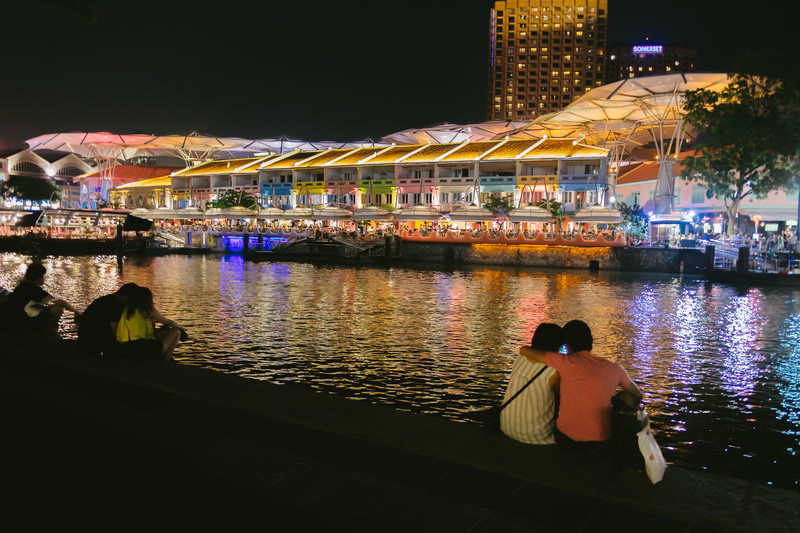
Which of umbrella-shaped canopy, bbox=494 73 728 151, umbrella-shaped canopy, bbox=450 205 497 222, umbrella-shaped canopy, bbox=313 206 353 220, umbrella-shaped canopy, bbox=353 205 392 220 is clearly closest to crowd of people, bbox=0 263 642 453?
umbrella-shaped canopy, bbox=450 205 497 222

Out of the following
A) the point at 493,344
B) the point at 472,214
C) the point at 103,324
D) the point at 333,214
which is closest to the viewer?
the point at 103,324

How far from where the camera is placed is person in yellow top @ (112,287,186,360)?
303 inches

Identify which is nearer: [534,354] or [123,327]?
[534,354]

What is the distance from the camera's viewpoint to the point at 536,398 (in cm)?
482

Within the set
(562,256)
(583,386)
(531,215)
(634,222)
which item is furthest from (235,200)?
(583,386)

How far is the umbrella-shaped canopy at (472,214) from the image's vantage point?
158ft

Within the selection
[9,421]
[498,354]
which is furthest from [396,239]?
[9,421]

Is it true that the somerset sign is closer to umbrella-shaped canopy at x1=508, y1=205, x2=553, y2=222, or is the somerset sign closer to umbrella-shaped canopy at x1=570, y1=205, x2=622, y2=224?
umbrella-shaped canopy at x1=570, y1=205, x2=622, y2=224

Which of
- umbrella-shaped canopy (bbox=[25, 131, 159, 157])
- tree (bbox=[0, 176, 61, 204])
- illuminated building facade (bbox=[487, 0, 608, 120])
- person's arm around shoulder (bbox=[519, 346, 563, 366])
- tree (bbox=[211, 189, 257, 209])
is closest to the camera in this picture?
person's arm around shoulder (bbox=[519, 346, 563, 366])

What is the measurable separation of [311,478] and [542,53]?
173m

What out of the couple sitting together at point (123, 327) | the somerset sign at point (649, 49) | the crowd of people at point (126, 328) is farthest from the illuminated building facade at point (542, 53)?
the couple sitting together at point (123, 327)

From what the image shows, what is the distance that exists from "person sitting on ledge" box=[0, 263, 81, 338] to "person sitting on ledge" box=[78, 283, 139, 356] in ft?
6.51

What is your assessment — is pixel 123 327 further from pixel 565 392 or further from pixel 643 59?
pixel 643 59

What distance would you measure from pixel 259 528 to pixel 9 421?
10.1ft
